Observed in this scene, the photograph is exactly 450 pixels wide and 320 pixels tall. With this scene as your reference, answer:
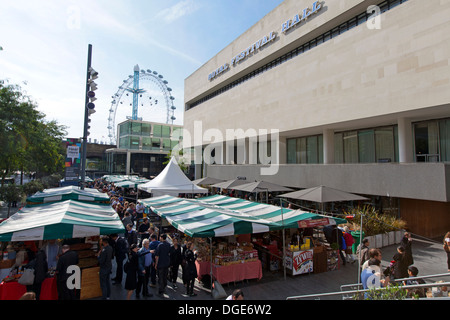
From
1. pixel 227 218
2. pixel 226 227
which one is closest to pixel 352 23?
pixel 227 218

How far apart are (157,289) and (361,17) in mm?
20491

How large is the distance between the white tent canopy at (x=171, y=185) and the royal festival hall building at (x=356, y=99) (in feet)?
32.7

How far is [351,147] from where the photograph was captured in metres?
22.7

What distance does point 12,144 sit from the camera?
1280cm

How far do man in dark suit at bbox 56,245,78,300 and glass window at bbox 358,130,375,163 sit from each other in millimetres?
20917

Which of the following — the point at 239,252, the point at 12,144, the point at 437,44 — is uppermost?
the point at 437,44

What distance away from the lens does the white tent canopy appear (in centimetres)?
1694

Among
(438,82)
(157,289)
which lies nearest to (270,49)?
(438,82)

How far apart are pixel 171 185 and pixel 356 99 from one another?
1382cm

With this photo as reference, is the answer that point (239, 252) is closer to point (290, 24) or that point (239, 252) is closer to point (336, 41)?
point (336, 41)

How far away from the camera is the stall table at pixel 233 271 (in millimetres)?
8242

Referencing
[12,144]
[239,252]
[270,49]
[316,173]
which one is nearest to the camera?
[239,252]

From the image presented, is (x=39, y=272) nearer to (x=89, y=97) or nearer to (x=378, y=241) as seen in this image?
(x=89, y=97)

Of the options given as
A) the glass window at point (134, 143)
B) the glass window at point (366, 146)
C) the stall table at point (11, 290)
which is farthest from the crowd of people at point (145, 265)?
the glass window at point (134, 143)
